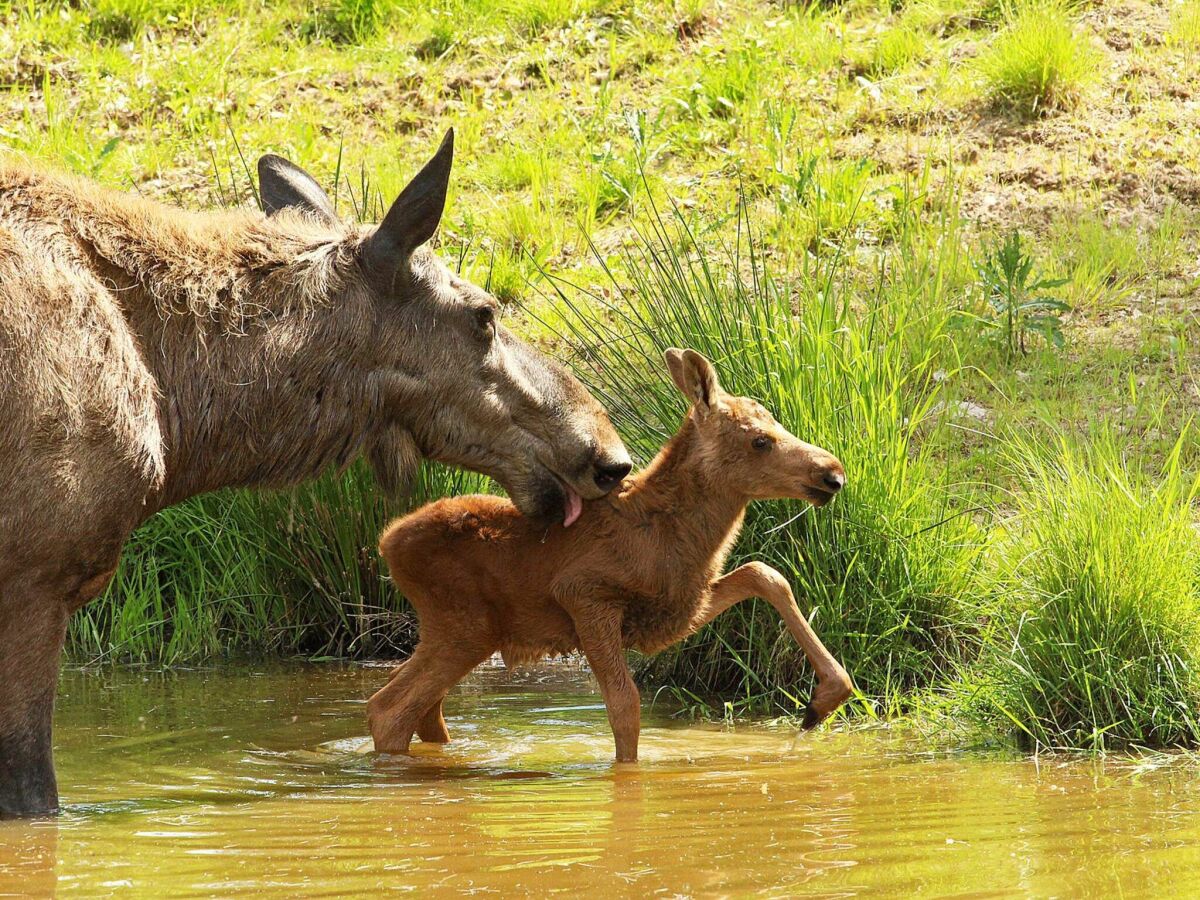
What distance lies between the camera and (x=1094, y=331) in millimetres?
9742

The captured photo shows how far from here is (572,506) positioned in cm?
607

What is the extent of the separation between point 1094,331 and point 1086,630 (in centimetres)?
429

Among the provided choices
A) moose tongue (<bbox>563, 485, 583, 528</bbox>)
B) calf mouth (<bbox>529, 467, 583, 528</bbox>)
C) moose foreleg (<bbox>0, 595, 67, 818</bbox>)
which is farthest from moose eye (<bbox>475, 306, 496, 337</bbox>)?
moose foreleg (<bbox>0, 595, 67, 818</bbox>)

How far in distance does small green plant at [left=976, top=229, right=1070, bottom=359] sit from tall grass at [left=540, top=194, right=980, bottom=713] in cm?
197

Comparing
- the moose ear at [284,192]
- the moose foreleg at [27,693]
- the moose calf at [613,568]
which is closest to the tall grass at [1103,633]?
the moose calf at [613,568]

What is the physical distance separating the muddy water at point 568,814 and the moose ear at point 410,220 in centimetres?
178

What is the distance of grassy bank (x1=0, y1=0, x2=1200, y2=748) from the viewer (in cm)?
650

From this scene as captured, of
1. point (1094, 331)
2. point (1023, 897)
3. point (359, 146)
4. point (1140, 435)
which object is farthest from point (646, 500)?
point (359, 146)

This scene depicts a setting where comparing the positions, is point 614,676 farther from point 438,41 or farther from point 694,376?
point 438,41

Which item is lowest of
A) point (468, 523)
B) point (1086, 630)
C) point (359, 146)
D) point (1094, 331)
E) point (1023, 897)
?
point (1023, 897)

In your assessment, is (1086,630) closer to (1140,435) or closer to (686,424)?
(686,424)

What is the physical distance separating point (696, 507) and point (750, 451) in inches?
11.9

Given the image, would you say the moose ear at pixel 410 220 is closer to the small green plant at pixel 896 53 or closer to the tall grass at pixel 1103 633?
the tall grass at pixel 1103 633

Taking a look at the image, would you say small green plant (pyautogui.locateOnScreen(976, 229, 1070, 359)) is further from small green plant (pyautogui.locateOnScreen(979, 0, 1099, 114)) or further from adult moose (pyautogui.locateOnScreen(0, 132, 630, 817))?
adult moose (pyautogui.locateOnScreen(0, 132, 630, 817))
